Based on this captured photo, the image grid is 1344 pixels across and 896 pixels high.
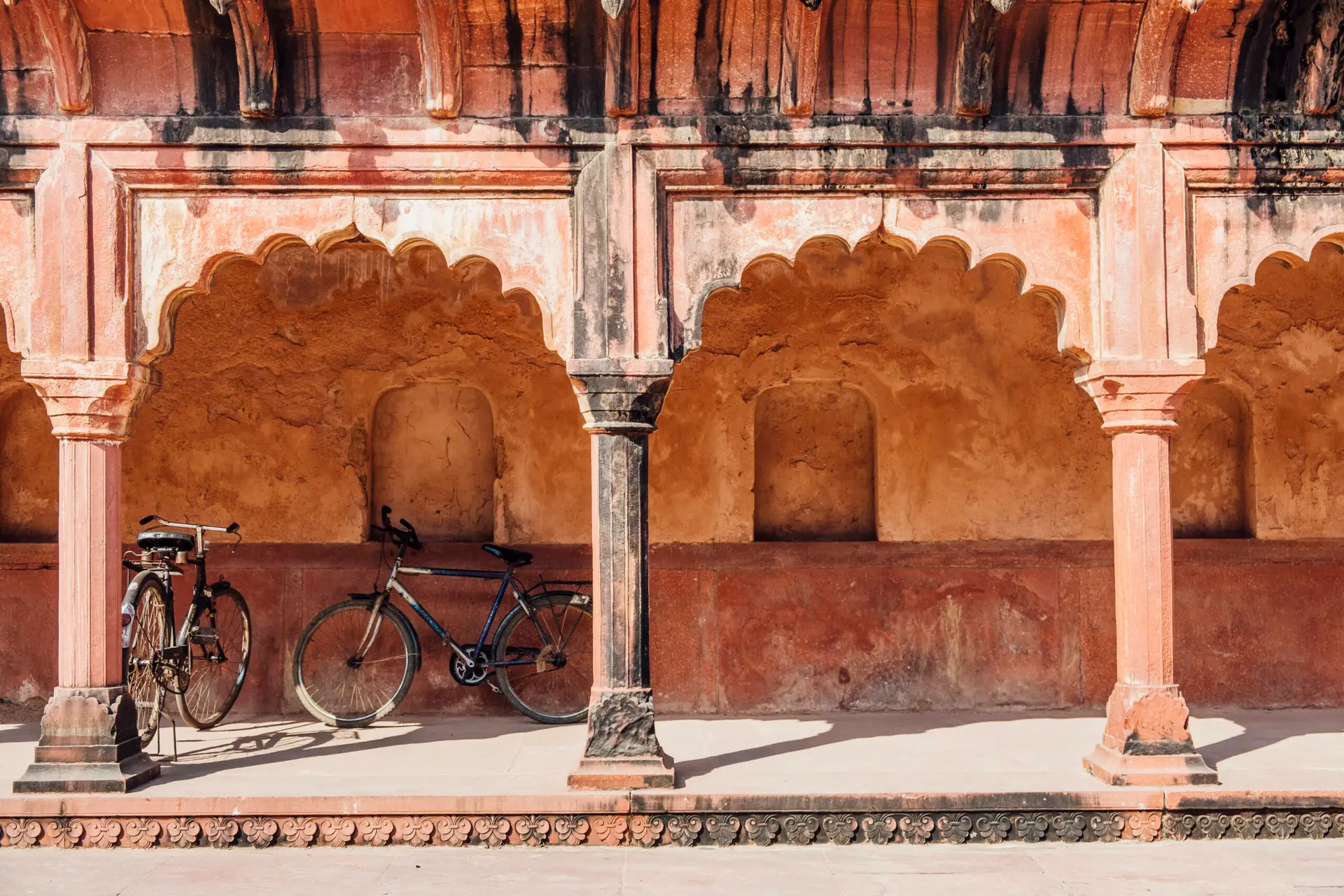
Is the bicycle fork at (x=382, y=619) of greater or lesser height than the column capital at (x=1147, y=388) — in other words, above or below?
below

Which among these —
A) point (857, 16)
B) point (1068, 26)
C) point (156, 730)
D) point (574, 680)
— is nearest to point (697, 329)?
point (857, 16)

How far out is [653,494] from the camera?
8266 millimetres

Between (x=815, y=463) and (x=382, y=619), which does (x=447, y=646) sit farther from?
(x=815, y=463)

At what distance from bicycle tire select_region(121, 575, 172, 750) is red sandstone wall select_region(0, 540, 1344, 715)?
3.47 ft

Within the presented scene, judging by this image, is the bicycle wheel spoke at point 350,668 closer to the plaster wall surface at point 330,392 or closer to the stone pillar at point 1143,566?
the plaster wall surface at point 330,392

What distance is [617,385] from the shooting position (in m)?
6.16

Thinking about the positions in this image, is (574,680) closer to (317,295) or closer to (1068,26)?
(317,295)

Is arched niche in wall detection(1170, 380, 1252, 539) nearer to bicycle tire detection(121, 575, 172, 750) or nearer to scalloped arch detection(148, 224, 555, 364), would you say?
scalloped arch detection(148, 224, 555, 364)

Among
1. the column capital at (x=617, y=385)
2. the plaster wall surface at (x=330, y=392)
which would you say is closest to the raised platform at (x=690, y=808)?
the column capital at (x=617, y=385)

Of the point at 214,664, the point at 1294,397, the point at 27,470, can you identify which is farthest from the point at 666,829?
the point at 1294,397

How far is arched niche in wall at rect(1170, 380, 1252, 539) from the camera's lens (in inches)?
342

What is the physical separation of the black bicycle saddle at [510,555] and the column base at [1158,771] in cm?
383

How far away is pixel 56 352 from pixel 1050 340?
20.4 ft

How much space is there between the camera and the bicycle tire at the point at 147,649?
6797mm
